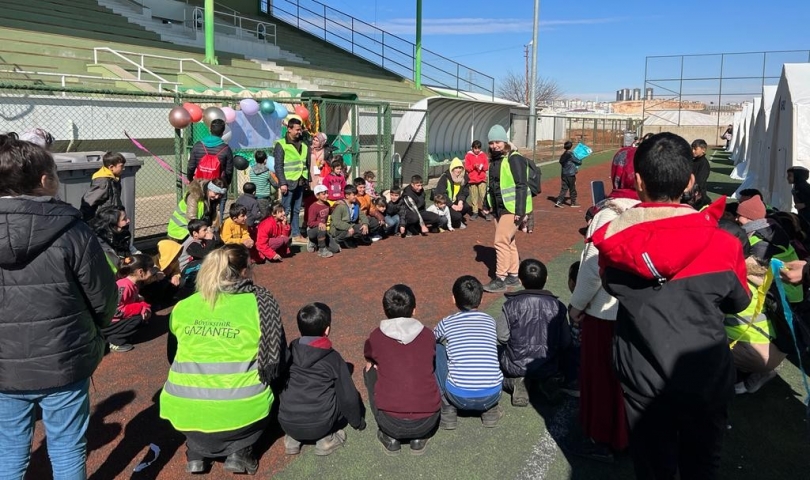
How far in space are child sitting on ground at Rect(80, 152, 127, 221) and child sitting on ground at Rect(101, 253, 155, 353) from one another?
4.68 ft

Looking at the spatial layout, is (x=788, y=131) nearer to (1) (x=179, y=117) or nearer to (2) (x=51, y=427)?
(1) (x=179, y=117)

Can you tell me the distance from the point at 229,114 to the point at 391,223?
4621 millimetres

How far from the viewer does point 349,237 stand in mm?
8945

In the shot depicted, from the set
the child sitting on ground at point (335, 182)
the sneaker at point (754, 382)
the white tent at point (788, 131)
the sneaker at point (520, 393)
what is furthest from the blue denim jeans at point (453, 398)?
the white tent at point (788, 131)

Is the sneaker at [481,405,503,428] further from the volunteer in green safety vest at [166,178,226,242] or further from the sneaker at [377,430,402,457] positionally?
the volunteer in green safety vest at [166,178,226,242]

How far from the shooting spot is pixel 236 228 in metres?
7.54


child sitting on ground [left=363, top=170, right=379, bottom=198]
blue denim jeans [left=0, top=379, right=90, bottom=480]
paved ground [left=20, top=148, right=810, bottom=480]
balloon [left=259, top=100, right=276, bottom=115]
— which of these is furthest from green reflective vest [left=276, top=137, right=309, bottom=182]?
blue denim jeans [left=0, top=379, right=90, bottom=480]

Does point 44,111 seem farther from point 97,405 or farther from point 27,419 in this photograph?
point 27,419

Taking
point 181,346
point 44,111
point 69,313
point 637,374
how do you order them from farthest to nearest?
point 44,111, point 181,346, point 69,313, point 637,374

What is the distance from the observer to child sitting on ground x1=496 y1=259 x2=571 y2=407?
3994 millimetres

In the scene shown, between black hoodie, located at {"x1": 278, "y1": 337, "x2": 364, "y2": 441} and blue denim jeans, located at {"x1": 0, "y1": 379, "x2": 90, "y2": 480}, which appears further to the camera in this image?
black hoodie, located at {"x1": 278, "y1": 337, "x2": 364, "y2": 441}

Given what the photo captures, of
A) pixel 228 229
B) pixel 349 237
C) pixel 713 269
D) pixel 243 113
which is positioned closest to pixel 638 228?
pixel 713 269

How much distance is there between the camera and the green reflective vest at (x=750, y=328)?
12.8ft

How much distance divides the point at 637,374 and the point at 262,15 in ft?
97.3
